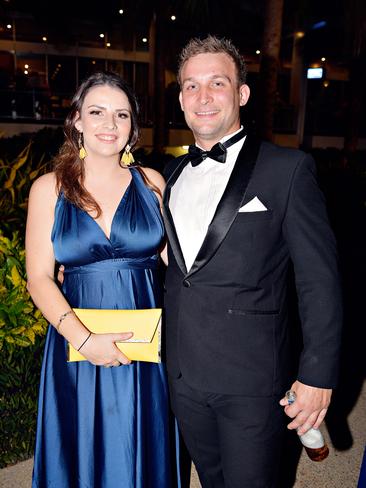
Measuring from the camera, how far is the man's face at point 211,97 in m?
2.00

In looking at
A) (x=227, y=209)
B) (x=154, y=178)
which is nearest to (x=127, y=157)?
(x=154, y=178)

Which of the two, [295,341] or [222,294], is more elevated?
[222,294]

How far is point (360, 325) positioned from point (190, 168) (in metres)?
3.67

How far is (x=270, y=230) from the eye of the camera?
1.84 m

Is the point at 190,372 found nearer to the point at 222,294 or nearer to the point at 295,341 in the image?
the point at 222,294

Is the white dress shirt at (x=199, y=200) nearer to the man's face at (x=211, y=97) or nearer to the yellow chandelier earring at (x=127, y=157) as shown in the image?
the man's face at (x=211, y=97)

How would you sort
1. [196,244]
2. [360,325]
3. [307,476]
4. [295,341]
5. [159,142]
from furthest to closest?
[159,142] → [360,325] → [295,341] → [307,476] → [196,244]

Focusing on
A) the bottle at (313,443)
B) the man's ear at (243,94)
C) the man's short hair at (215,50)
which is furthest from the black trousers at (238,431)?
the man's short hair at (215,50)

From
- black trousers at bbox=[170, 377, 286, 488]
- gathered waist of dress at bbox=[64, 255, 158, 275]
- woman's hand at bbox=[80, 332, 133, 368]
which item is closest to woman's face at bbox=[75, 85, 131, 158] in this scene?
gathered waist of dress at bbox=[64, 255, 158, 275]

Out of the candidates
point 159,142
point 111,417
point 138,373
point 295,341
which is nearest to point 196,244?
point 138,373

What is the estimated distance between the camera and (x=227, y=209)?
6.08 ft

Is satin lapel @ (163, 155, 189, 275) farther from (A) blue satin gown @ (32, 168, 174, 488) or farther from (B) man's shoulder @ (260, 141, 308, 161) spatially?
(B) man's shoulder @ (260, 141, 308, 161)

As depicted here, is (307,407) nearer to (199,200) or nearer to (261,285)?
(261,285)

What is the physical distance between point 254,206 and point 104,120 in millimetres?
955
